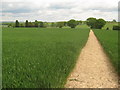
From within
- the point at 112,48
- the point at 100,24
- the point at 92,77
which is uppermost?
the point at 100,24

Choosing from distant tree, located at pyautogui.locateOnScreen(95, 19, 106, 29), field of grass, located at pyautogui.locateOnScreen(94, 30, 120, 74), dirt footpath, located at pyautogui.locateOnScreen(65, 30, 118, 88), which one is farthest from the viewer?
distant tree, located at pyautogui.locateOnScreen(95, 19, 106, 29)

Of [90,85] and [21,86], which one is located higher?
[21,86]

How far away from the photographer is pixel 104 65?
32.4 ft

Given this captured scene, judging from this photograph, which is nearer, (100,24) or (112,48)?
(112,48)

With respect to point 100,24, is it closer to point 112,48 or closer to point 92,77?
point 112,48

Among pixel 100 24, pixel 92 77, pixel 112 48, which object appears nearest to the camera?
pixel 92 77

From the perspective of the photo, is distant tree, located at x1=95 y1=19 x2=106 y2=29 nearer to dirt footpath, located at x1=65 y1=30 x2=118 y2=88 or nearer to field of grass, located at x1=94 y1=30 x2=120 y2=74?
field of grass, located at x1=94 y1=30 x2=120 y2=74

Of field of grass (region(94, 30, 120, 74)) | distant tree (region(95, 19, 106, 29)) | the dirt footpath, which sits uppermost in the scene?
distant tree (region(95, 19, 106, 29))

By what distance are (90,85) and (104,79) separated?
1013mm

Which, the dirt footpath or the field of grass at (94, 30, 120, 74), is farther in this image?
the field of grass at (94, 30, 120, 74)

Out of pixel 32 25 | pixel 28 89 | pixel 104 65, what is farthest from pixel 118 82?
pixel 32 25

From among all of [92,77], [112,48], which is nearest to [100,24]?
[112,48]

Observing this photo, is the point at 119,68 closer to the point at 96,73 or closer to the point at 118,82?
the point at 96,73

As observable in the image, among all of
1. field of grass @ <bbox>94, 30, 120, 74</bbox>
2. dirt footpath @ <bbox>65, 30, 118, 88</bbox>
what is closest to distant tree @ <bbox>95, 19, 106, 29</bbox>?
field of grass @ <bbox>94, 30, 120, 74</bbox>
